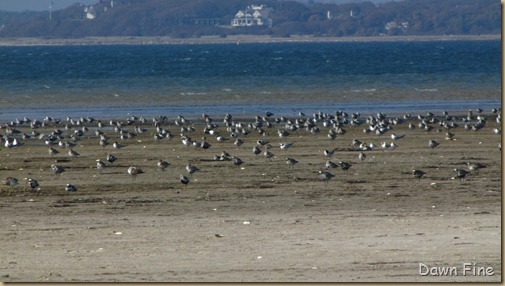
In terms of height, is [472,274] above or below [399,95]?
above

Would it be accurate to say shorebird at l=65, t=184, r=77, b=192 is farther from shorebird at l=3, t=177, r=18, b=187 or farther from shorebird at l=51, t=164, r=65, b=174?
shorebird at l=51, t=164, r=65, b=174

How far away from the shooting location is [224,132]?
25.1 m

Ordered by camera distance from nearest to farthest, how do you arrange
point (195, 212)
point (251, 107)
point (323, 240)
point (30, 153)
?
point (323, 240)
point (195, 212)
point (30, 153)
point (251, 107)

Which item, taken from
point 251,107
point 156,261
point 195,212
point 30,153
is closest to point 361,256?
point 156,261

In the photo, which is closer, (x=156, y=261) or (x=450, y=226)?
(x=156, y=261)

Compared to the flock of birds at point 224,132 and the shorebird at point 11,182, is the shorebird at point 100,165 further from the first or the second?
the shorebird at point 11,182

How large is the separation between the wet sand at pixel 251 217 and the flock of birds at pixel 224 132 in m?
0.18

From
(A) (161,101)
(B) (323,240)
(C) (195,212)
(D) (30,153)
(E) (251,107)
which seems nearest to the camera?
(B) (323,240)

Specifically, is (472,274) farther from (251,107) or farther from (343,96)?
(343,96)

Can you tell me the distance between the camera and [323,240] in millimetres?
11055

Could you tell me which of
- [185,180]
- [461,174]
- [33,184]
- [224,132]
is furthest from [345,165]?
[224,132]

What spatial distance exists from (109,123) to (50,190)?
13.2m

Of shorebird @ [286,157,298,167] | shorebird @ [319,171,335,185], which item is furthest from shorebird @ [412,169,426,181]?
shorebird @ [286,157,298,167]

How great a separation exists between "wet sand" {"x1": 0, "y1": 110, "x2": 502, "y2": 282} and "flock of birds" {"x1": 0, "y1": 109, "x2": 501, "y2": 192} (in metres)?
0.18
